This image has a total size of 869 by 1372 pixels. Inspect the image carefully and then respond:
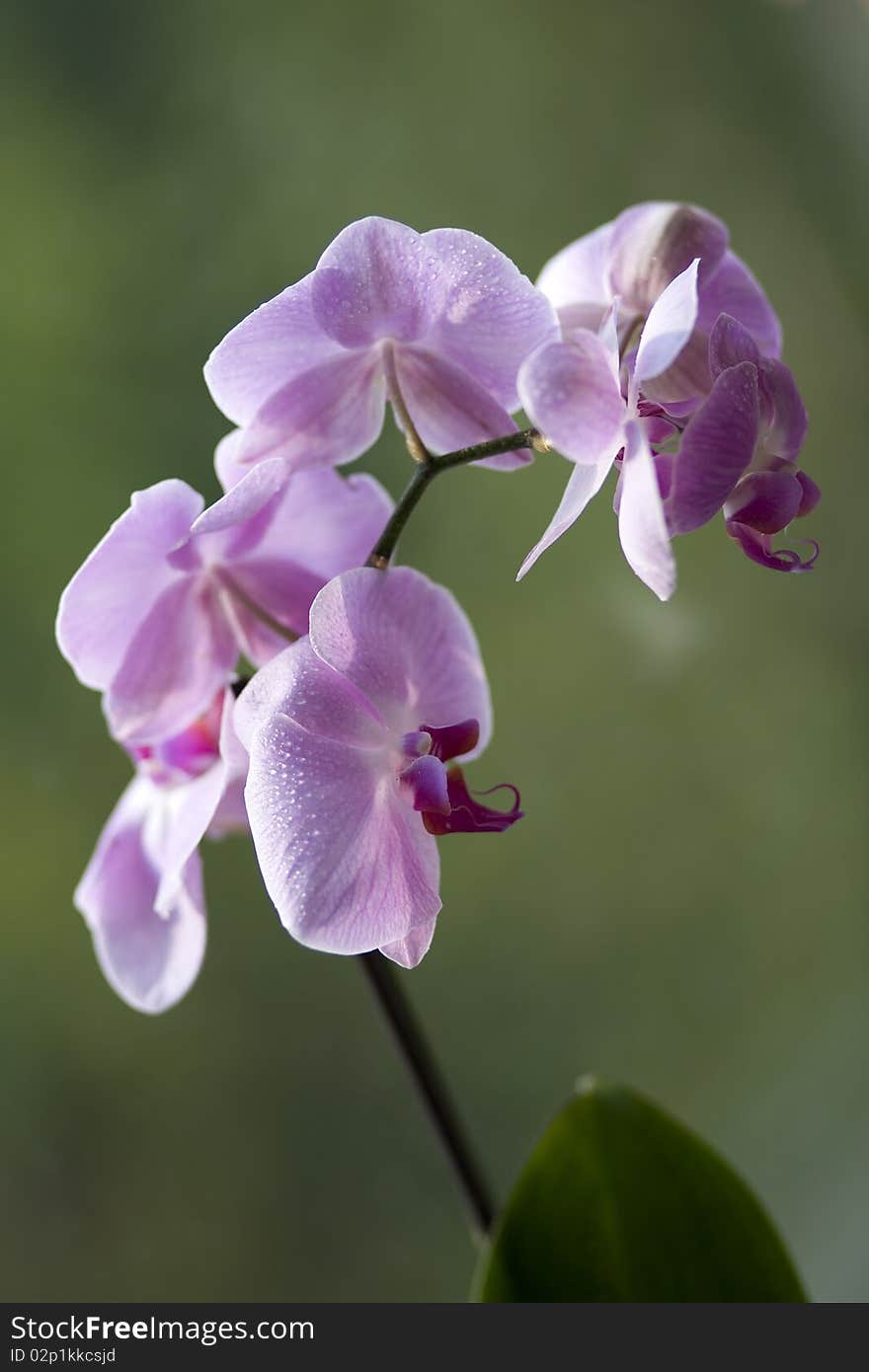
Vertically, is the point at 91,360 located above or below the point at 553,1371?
above

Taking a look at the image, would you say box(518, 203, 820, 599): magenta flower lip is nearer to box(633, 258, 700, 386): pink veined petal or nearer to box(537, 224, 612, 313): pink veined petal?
box(633, 258, 700, 386): pink veined petal

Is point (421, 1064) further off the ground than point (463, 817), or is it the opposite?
point (463, 817)

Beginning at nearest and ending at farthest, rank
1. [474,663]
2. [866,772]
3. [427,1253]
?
[474,663], [427,1253], [866,772]

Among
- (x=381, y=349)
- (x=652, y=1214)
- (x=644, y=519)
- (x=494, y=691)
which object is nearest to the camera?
(x=644, y=519)

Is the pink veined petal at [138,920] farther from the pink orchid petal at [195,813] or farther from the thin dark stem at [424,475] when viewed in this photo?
the thin dark stem at [424,475]

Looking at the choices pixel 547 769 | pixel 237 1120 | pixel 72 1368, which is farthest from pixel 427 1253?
pixel 72 1368

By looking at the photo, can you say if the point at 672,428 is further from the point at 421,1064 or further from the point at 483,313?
the point at 421,1064

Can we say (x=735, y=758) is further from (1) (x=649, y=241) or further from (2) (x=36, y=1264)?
(1) (x=649, y=241)

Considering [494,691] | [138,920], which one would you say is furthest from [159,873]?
[494,691]
